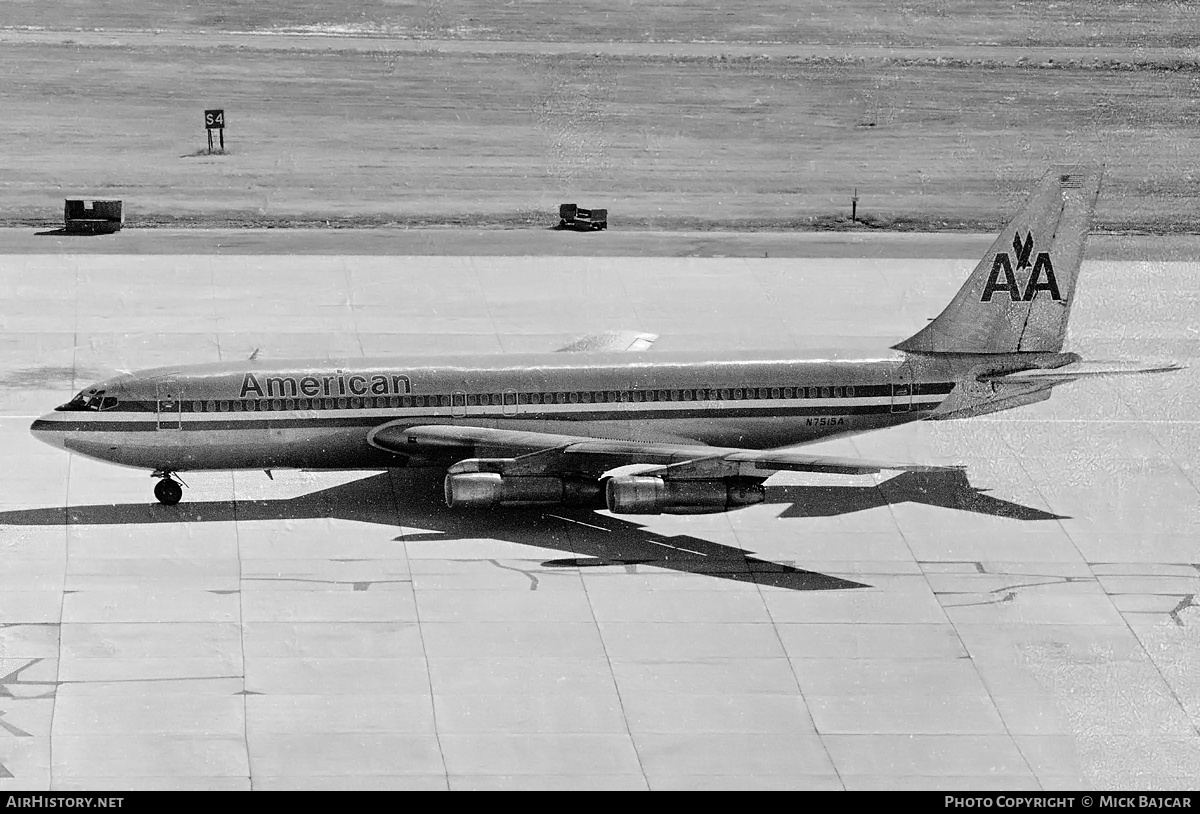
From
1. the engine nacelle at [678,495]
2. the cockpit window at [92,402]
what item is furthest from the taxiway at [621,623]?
the cockpit window at [92,402]

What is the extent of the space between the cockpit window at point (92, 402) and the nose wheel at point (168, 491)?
2.44m

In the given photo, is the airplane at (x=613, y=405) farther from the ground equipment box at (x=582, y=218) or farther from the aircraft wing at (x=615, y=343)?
the ground equipment box at (x=582, y=218)

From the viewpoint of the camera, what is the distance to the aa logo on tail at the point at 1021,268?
1934 inches

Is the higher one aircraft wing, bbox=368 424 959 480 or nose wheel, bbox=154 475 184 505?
aircraft wing, bbox=368 424 959 480

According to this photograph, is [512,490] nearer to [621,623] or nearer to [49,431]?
[621,623]

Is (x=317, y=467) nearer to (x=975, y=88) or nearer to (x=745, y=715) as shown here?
(x=745, y=715)

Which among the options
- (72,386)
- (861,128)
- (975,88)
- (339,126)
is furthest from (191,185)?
(975,88)

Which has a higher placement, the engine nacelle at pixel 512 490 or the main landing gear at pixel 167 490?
the engine nacelle at pixel 512 490

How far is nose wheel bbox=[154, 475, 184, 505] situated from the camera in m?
45.9

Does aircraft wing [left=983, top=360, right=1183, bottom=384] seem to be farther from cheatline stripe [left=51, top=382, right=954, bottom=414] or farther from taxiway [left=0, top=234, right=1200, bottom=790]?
taxiway [left=0, top=234, right=1200, bottom=790]

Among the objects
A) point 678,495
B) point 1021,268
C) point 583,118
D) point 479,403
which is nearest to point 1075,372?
point 1021,268

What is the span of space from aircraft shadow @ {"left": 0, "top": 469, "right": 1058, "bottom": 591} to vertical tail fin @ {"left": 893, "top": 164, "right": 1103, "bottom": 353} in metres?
4.16

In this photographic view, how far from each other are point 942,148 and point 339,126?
32.6 m

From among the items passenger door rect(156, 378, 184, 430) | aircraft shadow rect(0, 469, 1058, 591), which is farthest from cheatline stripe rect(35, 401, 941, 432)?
aircraft shadow rect(0, 469, 1058, 591)
